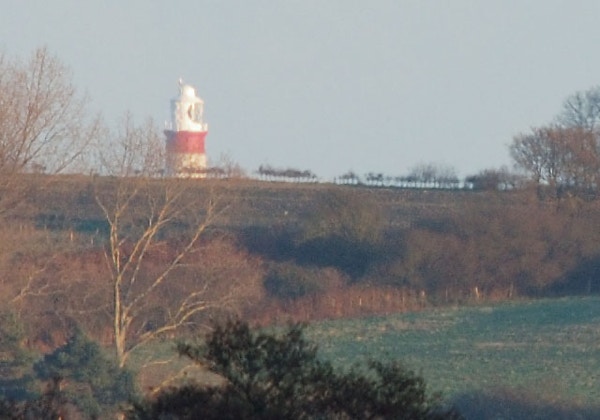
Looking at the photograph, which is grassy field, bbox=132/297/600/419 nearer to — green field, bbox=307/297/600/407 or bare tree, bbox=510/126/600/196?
green field, bbox=307/297/600/407

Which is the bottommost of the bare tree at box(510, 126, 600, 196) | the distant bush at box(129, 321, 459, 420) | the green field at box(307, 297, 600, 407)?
the green field at box(307, 297, 600, 407)

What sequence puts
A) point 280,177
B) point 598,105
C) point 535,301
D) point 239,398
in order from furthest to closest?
point 598,105
point 280,177
point 535,301
point 239,398

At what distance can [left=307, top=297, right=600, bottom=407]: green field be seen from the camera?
80.5ft

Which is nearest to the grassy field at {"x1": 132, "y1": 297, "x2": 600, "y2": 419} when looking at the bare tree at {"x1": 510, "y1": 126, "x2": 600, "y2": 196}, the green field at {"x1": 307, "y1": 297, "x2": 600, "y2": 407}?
the green field at {"x1": 307, "y1": 297, "x2": 600, "y2": 407}

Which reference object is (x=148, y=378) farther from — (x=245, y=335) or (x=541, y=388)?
(x=245, y=335)

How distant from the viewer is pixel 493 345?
33281 millimetres

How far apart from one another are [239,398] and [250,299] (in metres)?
24.8

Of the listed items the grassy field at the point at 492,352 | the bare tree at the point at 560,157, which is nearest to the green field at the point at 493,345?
the grassy field at the point at 492,352

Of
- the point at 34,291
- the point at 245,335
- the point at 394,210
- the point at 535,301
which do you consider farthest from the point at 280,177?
the point at 245,335

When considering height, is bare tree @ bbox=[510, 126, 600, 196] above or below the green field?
above

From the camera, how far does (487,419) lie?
66.3 feet

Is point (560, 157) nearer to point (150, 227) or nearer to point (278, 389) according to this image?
point (150, 227)

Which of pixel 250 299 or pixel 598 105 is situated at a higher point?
pixel 598 105

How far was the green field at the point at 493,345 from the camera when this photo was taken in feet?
80.5
